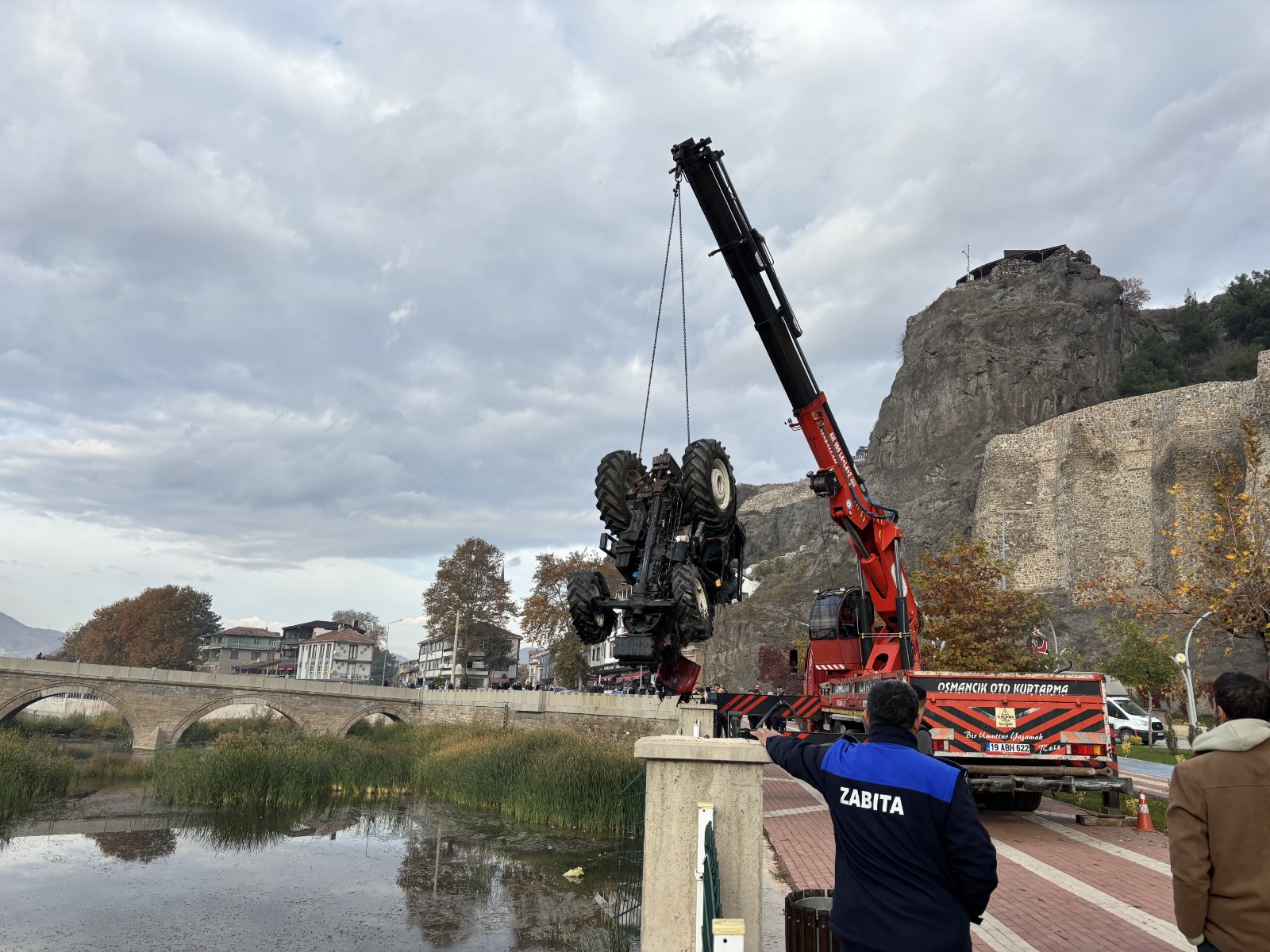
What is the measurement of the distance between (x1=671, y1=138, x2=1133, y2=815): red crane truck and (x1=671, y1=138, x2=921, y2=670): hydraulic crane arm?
0.07 feet

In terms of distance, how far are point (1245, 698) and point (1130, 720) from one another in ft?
87.2

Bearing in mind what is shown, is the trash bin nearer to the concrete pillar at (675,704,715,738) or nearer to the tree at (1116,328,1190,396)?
the concrete pillar at (675,704,715,738)

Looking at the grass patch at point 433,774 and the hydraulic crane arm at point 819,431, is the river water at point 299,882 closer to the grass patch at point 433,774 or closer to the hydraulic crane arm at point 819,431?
the grass patch at point 433,774

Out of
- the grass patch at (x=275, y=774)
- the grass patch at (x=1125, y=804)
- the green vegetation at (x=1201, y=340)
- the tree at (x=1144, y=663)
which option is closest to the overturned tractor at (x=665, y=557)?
the grass patch at (x=1125, y=804)

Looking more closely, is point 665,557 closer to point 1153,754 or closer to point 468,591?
point 1153,754

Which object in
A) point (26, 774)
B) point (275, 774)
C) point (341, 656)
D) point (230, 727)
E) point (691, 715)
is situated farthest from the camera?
point (341, 656)

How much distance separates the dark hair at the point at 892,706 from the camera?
319cm

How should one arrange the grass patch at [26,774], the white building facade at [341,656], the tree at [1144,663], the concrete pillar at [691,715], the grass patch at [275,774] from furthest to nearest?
the white building facade at [341,656]
the tree at [1144,663]
the grass patch at [275,774]
the grass patch at [26,774]
the concrete pillar at [691,715]

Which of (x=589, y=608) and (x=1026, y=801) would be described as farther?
(x=589, y=608)

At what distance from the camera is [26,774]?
2120cm

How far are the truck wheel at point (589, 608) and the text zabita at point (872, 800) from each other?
10.1 meters

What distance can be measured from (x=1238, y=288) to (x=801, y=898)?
82.1 metres

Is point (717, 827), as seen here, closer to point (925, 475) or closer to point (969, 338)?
point (925, 475)

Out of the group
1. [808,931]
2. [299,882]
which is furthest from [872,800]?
[299,882]
